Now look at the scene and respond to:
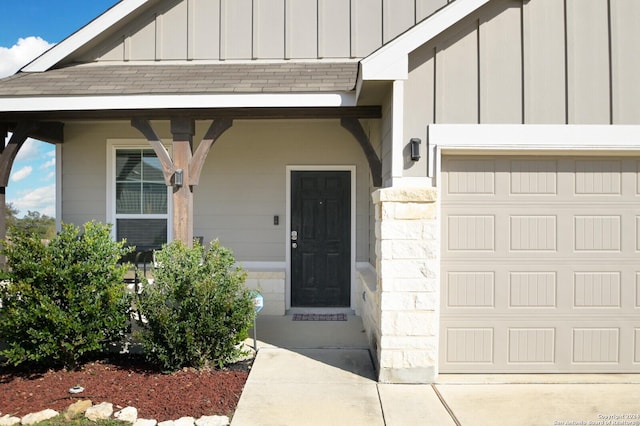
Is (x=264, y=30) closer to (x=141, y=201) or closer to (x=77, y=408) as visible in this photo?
(x=141, y=201)

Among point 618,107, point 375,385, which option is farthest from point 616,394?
point 618,107

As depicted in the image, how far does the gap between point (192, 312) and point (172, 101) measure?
226 centimetres

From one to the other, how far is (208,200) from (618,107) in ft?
16.6

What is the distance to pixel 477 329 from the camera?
4.38 metres

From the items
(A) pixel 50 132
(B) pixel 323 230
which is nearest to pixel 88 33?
(A) pixel 50 132

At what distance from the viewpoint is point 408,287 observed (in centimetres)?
416

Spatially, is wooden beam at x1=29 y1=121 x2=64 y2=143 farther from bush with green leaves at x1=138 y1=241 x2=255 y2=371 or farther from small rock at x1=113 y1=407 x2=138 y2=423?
small rock at x1=113 y1=407 x2=138 y2=423

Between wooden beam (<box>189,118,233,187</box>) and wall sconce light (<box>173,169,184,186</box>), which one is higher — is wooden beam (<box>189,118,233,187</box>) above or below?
above

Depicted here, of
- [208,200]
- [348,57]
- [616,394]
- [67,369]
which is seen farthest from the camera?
[208,200]

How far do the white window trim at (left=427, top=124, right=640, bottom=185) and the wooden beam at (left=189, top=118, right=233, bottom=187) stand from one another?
230cm

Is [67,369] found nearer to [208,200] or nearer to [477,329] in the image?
[208,200]

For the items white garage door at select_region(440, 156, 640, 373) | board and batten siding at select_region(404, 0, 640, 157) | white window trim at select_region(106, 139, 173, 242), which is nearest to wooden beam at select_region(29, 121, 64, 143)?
white window trim at select_region(106, 139, 173, 242)

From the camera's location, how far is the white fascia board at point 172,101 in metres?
4.90

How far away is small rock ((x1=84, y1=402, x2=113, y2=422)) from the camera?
137 inches
